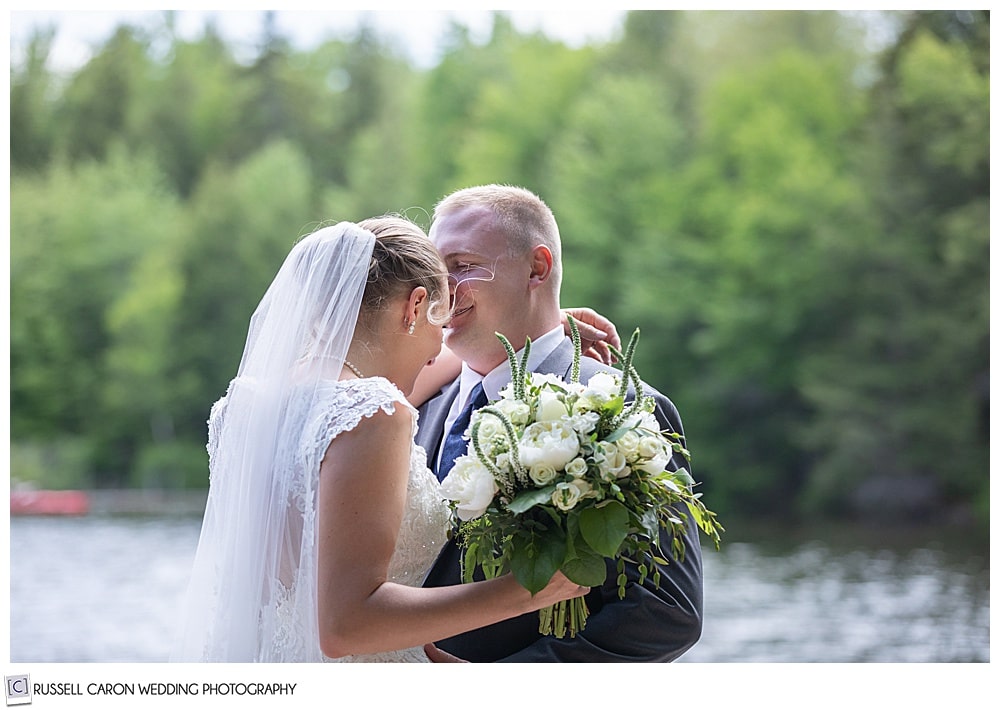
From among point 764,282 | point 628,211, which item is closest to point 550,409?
point 764,282

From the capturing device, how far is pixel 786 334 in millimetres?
25406

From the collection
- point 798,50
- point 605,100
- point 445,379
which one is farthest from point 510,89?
point 445,379

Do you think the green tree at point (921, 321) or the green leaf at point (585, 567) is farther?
the green tree at point (921, 321)

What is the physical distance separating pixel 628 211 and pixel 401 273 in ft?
79.5

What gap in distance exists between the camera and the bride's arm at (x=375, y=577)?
2328 millimetres

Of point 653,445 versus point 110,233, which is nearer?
point 653,445

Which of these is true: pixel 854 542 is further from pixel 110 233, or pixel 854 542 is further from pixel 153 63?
pixel 153 63

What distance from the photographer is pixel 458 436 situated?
3.15 meters

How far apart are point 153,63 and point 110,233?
6.97m

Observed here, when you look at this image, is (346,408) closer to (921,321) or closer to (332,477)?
(332,477)

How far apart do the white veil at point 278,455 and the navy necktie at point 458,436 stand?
0.56 meters

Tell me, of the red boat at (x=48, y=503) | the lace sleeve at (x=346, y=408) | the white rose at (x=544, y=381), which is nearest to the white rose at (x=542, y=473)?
the white rose at (x=544, y=381)

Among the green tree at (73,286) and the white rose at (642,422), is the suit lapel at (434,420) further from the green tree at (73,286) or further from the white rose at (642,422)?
the green tree at (73,286)

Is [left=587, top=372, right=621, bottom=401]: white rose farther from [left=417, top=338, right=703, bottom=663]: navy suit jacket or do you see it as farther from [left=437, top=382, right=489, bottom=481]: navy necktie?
[left=437, top=382, right=489, bottom=481]: navy necktie
